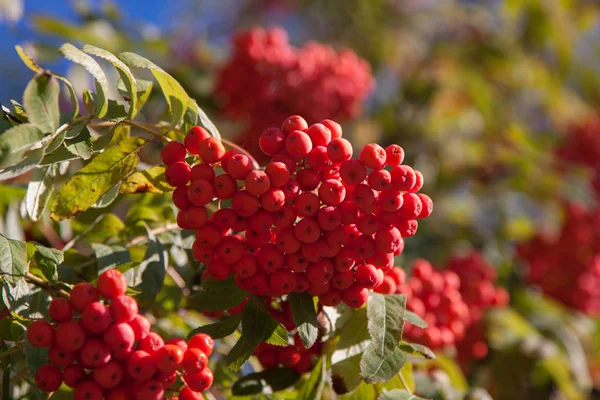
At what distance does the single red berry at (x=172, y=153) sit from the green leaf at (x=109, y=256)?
263mm

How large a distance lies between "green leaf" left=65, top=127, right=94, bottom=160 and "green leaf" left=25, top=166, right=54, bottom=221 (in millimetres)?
122

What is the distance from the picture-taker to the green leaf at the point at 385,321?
3.95ft

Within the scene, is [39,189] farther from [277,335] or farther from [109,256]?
[277,335]

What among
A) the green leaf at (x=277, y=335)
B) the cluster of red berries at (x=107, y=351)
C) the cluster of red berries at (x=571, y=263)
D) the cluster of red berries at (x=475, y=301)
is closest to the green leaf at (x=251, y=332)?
the green leaf at (x=277, y=335)

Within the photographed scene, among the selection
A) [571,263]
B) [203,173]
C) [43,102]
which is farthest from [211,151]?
[571,263]

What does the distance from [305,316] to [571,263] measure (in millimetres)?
2417

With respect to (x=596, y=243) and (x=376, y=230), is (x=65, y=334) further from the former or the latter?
(x=596, y=243)

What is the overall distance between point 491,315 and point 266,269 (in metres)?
1.59

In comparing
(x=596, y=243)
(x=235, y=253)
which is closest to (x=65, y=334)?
(x=235, y=253)

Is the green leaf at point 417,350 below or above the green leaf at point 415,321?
below

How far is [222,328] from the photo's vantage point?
4.21 feet

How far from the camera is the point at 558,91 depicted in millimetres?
4320

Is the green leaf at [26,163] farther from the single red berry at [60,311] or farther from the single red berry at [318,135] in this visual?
the single red berry at [318,135]

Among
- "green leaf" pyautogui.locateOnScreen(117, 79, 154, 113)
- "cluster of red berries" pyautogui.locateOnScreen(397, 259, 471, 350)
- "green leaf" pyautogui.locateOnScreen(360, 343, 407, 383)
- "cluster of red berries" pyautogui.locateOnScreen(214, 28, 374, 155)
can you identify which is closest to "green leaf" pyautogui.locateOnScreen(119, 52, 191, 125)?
"green leaf" pyautogui.locateOnScreen(117, 79, 154, 113)
